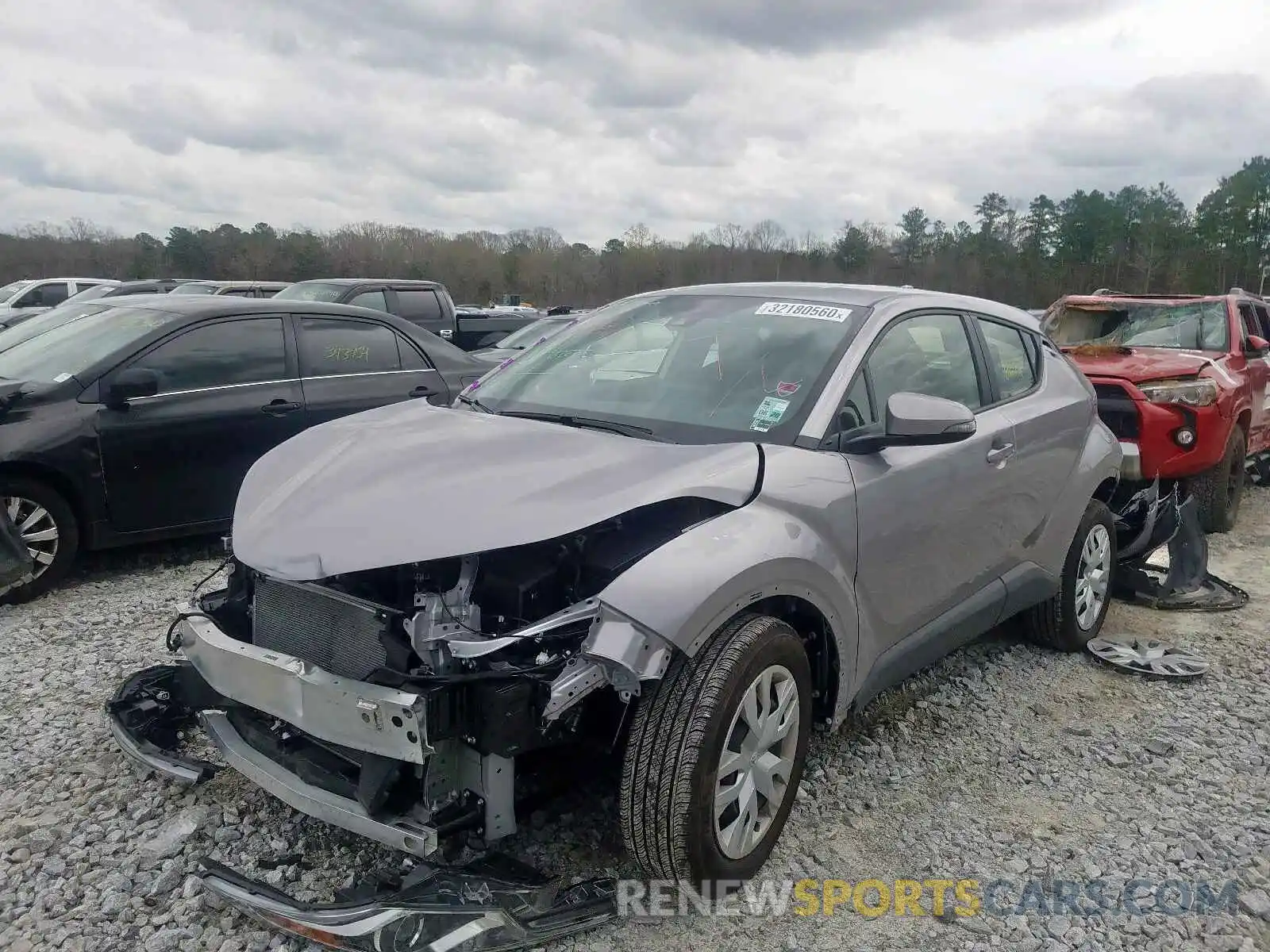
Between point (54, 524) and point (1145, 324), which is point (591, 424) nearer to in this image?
point (54, 524)

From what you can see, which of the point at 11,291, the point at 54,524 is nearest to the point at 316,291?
the point at 54,524

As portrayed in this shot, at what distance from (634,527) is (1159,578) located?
4.35 metres

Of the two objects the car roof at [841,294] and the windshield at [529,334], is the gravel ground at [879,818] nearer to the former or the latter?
the car roof at [841,294]

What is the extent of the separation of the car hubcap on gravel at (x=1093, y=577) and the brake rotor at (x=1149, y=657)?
0.15 m

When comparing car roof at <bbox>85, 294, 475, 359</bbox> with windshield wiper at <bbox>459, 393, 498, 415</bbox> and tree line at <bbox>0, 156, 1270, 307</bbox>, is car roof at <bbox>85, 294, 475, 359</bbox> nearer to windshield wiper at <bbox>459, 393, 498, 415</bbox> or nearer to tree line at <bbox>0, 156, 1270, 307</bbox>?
windshield wiper at <bbox>459, 393, 498, 415</bbox>

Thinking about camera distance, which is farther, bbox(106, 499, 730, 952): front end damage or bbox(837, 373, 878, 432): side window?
bbox(837, 373, 878, 432): side window

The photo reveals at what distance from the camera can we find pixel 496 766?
7.79 feet

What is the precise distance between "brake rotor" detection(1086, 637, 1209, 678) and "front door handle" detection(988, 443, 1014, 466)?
150 centimetres

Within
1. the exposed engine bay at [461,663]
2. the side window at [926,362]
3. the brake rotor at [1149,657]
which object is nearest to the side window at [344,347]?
the exposed engine bay at [461,663]

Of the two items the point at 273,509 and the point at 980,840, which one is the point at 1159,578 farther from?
the point at 273,509

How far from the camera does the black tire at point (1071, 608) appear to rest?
4434 mm

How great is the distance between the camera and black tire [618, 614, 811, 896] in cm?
238

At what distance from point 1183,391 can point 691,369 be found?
5096mm

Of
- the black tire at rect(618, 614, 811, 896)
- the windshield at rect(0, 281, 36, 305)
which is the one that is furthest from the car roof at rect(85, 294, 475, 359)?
the windshield at rect(0, 281, 36, 305)
